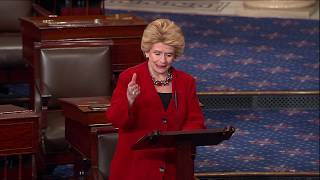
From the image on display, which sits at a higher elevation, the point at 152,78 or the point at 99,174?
the point at 152,78

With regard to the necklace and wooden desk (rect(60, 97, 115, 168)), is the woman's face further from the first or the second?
wooden desk (rect(60, 97, 115, 168))

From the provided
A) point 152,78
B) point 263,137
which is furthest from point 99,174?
point 263,137

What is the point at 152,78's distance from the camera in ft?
12.8

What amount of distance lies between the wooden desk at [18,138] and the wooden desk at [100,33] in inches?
41.3

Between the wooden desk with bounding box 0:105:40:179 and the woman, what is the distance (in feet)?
2.89

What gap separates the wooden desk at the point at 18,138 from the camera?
183 inches

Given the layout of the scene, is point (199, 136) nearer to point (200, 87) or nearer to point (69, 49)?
point (69, 49)

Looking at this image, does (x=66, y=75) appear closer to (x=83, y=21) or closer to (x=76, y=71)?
(x=76, y=71)

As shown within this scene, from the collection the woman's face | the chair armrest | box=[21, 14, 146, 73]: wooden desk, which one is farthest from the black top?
the chair armrest

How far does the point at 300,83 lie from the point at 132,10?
9.50 ft

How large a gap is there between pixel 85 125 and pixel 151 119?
0.72 m

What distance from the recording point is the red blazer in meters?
3.87

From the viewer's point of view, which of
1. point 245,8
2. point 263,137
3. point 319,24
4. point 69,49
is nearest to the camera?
point 69,49

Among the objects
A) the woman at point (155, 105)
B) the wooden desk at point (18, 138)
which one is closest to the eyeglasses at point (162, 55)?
the woman at point (155, 105)
